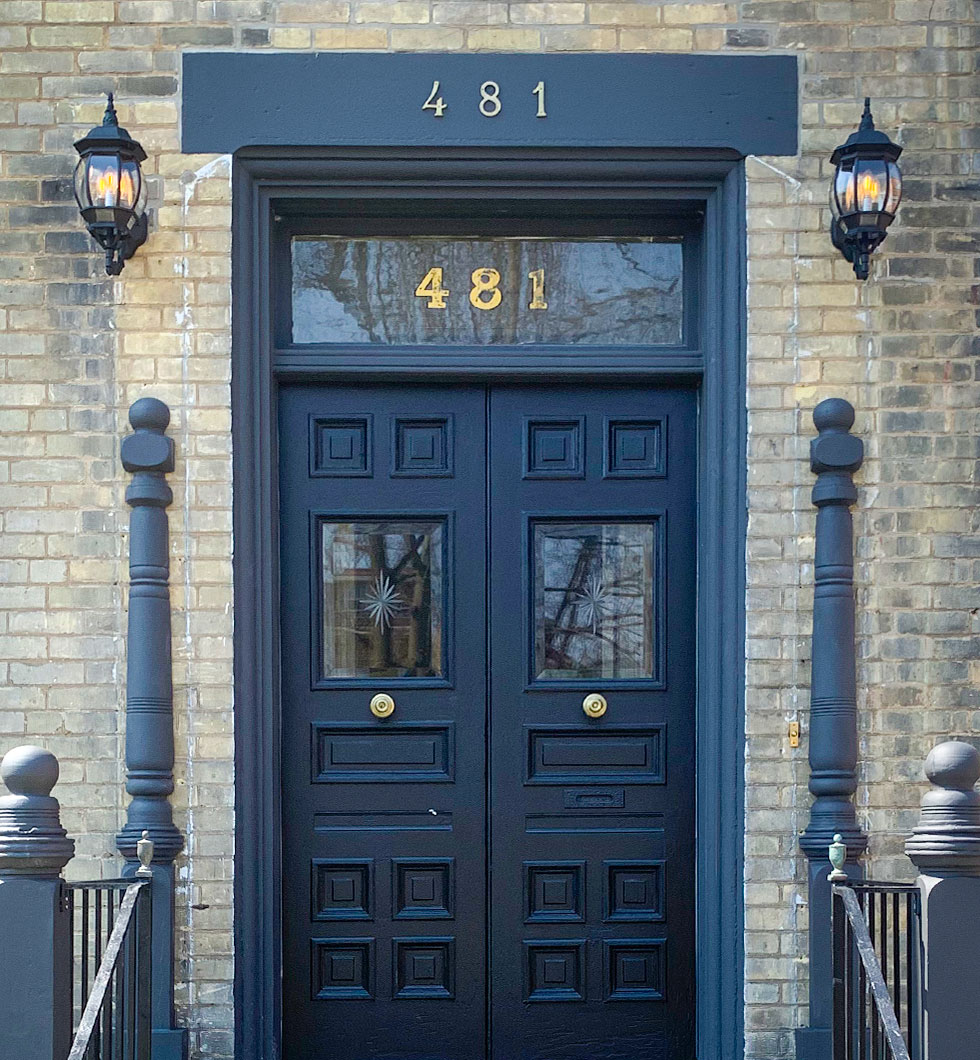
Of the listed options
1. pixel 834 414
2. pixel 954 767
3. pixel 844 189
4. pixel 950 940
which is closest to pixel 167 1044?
pixel 950 940

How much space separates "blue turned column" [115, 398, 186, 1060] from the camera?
16.2 ft

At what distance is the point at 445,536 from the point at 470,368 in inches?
25.4

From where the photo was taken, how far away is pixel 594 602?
17.7 feet

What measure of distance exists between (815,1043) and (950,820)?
5.37 feet

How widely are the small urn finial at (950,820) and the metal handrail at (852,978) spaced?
0.38 meters

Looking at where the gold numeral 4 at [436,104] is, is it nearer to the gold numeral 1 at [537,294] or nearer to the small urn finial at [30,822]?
the gold numeral 1 at [537,294]

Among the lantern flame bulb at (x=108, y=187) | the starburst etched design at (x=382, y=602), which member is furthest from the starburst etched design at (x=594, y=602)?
the lantern flame bulb at (x=108, y=187)

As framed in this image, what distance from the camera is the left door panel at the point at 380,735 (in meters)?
5.30

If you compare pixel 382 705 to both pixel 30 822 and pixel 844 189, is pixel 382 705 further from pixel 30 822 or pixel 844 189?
pixel 844 189

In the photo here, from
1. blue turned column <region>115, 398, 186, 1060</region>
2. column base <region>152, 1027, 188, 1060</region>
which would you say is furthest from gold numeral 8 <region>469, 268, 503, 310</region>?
column base <region>152, 1027, 188, 1060</region>

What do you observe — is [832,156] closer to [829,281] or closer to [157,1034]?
[829,281]

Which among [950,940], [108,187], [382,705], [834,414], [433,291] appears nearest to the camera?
[950,940]

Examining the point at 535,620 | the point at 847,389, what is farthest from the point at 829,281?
the point at 535,620

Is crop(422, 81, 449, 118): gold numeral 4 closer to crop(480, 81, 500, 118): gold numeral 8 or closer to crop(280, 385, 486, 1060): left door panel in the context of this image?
crop(480, 81, 500, 118): gold numeral 8
